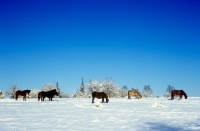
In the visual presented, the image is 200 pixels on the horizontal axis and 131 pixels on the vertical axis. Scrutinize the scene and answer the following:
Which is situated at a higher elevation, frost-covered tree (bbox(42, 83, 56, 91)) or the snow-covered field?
frost-covered tree (bbox(42, 83, 56, 91))

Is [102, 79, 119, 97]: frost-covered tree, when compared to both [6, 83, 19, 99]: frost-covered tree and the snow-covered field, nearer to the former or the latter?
[6, 83, 19, 99]: frost-covered tree

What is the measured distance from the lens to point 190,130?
28.3 feet

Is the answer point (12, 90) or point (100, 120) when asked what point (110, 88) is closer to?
point (12, 90)

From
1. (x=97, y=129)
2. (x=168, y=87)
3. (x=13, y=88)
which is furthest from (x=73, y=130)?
(x=168, y=87)

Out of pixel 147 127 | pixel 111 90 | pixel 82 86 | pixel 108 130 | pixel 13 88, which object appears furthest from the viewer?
pixel 82 86

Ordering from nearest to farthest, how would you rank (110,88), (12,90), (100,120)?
(100,120) < (12,90) < (110,88)

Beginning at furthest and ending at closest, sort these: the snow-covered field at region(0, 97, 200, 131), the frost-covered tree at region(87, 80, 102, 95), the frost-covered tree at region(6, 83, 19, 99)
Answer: the frost-covered tree at region(87, 80, 102, 95) < the frost-covered tree at region(6, 83, 19, 99) < the snow-covered field at region(0, 97, 200, 131)

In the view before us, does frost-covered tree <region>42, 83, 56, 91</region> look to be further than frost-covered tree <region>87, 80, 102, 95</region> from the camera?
No

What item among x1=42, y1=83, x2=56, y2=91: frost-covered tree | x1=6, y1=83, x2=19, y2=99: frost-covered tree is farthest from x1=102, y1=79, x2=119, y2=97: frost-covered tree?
x1=6, y1=83, x2=19, y2=99: frost-covered tree

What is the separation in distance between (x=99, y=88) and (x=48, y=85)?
61.2 feet

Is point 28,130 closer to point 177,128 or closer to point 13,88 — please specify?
point 177,128

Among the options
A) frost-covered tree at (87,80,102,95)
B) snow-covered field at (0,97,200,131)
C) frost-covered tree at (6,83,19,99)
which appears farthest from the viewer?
frost-covered tree at (87,80,102,95)

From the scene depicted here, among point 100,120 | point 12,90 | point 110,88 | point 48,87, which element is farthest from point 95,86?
point 100,120

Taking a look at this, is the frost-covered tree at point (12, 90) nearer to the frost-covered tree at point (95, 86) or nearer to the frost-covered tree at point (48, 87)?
the frost-covered tree at point (48, 87)
